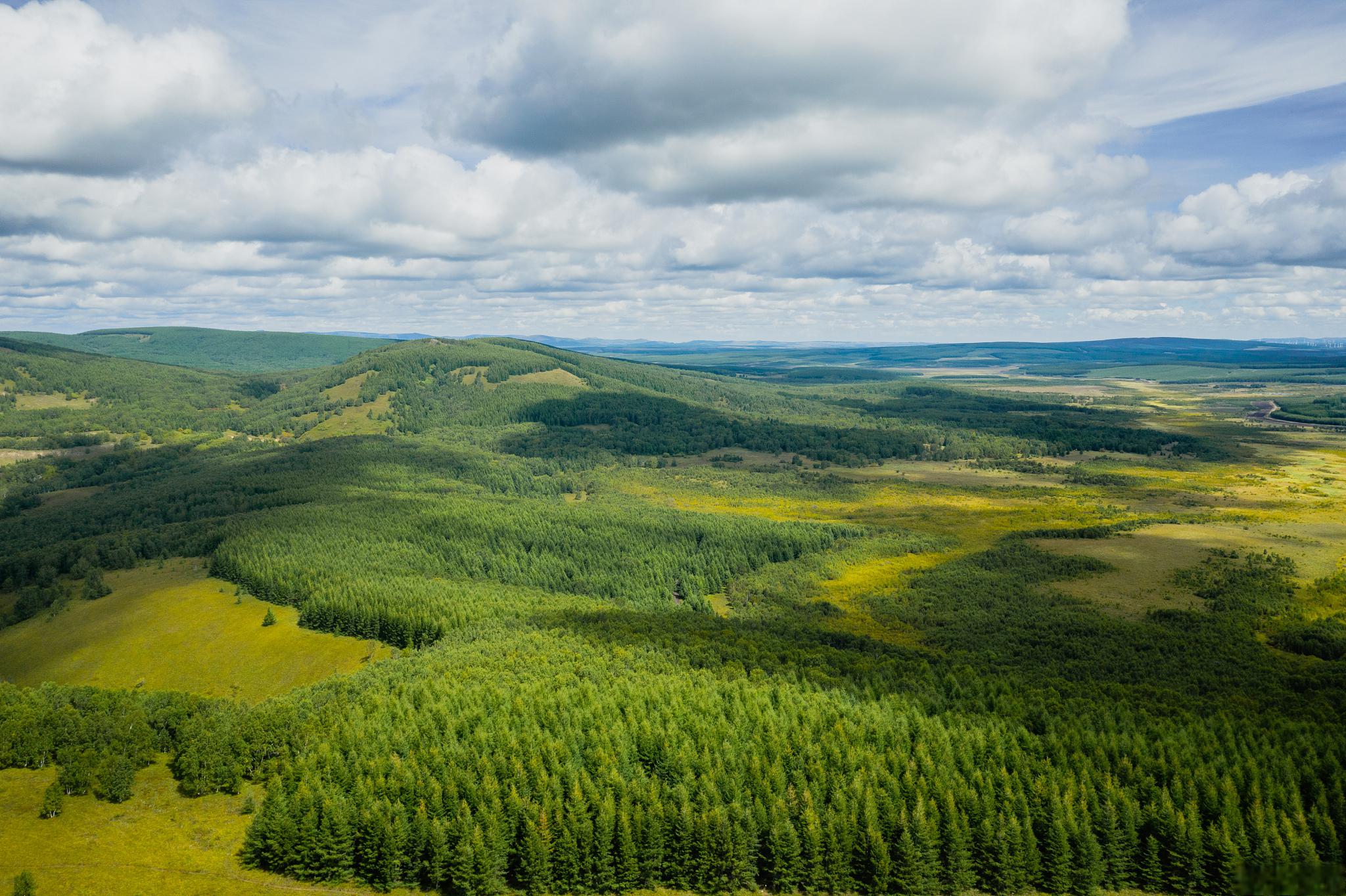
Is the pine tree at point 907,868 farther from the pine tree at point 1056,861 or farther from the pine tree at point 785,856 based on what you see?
the pine tree at point 1056,861

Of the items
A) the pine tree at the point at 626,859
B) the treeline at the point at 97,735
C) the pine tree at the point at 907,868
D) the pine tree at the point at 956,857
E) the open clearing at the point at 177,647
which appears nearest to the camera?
the pine tree at the point at 907,868

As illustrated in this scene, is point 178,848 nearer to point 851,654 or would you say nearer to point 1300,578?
point 851,654

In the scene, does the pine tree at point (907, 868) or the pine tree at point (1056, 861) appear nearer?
the pine tree at point (907, 868)

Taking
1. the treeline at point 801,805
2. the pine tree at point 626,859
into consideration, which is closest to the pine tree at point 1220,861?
the treeline at point 801,805

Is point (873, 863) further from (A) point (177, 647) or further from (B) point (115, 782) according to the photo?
(A) point (177, 647)

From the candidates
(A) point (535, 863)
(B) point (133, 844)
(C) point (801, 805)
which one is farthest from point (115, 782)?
(C) point (801, 805)

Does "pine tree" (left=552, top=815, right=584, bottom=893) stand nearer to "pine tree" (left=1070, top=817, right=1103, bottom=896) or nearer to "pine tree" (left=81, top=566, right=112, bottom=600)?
"pine tree" (left=1070, top=817, right=1103, bottom=896)

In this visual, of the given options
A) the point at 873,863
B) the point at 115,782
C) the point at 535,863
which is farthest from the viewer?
the point at 115,782

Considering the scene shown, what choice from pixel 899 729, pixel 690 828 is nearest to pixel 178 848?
pixel 690 828

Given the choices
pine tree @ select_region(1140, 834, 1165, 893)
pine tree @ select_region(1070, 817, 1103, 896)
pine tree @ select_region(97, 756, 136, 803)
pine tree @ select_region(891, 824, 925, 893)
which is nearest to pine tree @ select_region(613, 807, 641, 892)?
pine tree @ select_region(891, 824, 925, 893)

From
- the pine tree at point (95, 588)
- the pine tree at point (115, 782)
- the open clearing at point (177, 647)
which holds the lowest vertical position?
the open clearing at point (177, 647)
